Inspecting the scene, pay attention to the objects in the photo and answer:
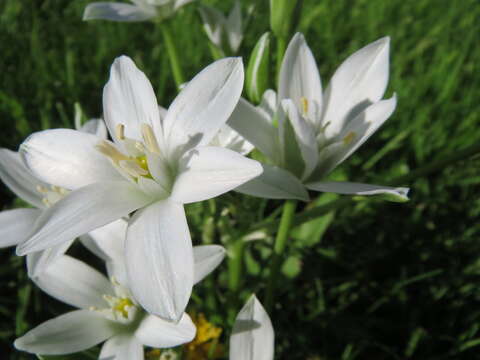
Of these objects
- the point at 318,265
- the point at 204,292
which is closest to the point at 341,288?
the point at 318,265

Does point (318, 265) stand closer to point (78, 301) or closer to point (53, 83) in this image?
point (78, 301)

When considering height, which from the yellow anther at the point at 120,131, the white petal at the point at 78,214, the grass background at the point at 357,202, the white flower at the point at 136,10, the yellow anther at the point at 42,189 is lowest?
the grass background at the point at 357,202

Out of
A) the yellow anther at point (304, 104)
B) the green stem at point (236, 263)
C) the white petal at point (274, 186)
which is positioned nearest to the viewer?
the white petal at point (274, 186)

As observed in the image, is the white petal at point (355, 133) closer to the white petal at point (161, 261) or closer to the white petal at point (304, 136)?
the white petal at point (304, 136)

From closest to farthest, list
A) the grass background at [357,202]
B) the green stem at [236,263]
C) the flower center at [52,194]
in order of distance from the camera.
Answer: the flower center at [52,194], the green stem at [236,263], the grass background at [357,202]

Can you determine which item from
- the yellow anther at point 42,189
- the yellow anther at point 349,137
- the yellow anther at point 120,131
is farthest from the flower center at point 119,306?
the yellow anther at point 349,137

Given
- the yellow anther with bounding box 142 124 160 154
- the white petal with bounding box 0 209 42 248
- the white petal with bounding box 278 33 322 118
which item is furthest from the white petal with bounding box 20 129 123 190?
the white petal with bounding box 278 33 322 118

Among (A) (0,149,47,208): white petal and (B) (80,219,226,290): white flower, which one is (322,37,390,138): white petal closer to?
(B) (80,219,226,290): white flower

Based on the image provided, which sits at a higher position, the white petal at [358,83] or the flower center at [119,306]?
the white petal at [358,83]
